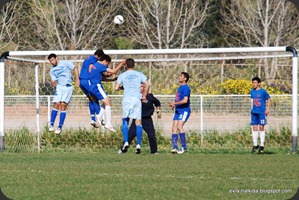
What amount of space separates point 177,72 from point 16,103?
547 centimetres

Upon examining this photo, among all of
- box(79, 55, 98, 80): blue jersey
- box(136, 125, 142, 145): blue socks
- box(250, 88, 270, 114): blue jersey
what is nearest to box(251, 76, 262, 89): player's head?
box(250, 88, 270, 114): blue jersey

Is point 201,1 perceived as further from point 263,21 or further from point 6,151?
Result: point 6,151

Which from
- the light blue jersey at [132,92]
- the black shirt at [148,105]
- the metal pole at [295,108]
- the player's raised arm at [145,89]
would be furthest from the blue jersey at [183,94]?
the metal pole at [295,108]

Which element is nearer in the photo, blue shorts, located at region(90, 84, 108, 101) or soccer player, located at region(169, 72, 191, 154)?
blue shorts, located at region(90, 84, 108, 101)

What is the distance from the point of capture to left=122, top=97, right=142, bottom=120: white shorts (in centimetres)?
1905

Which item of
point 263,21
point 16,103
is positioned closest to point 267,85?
point 16,103

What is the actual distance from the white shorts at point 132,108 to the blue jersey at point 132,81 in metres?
0.14

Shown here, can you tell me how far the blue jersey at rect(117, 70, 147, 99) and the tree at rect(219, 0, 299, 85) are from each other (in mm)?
20427

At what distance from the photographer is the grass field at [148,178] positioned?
425 inches

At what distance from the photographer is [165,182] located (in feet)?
39.8

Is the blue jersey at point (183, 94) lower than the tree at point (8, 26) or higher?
lower

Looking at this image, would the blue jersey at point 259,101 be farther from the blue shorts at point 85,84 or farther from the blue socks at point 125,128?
the blue shorts at point 85,84

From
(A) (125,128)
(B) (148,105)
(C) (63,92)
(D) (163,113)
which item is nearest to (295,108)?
(B) (148,105)

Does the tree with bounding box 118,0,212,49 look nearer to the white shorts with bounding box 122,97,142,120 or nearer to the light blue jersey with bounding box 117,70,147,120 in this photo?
the light blue jersey with bounding box 117,70,147,120
